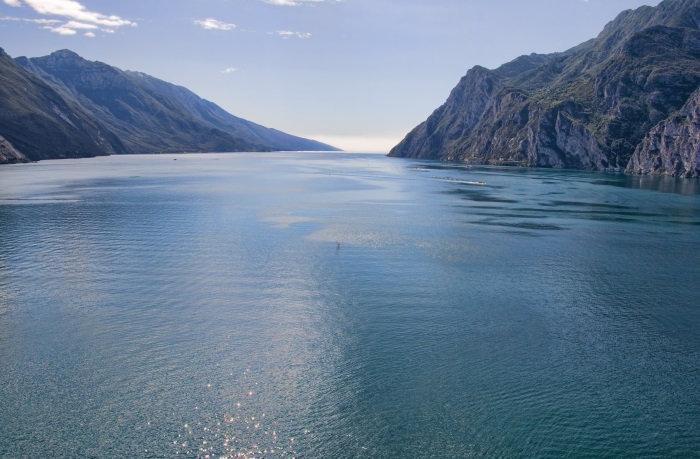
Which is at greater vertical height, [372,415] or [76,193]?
[76,193]

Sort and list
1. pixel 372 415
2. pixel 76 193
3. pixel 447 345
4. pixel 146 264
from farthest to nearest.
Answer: pixel 76 193 → pixel 146 264 → pixel 447 345 → pixel 372 415

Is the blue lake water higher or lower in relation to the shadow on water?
lower

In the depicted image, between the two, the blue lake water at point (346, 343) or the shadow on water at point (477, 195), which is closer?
the blue lake water at point (346, 343)

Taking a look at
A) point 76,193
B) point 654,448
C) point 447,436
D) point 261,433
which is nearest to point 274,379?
point 261,433

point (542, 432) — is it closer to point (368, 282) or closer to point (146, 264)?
point (368, 282)

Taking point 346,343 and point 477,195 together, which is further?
point 477,195

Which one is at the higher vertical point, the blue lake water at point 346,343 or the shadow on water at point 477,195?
the shadow on water at point 477,195

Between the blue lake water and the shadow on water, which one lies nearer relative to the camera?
the blue lake water

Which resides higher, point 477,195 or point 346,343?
point 477,195
